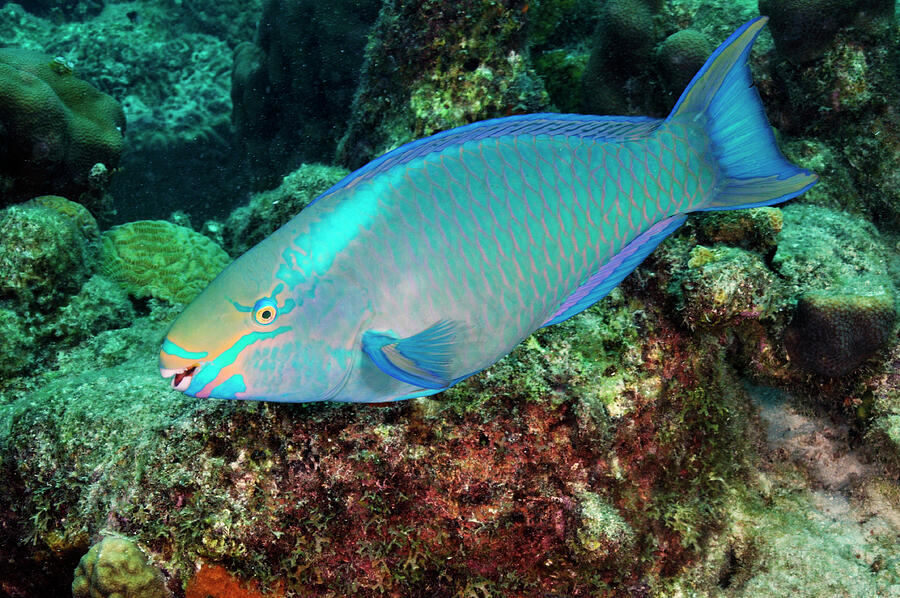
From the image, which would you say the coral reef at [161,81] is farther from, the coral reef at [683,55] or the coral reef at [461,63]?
the coral reef at [683,55]

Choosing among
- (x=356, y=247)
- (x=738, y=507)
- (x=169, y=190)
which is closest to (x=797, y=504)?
(x=738, y=507)

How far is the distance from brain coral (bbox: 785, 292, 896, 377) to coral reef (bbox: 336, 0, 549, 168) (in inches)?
94.6

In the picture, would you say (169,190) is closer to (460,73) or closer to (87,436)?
(460,73)

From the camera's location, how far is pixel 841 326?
328 centimetres

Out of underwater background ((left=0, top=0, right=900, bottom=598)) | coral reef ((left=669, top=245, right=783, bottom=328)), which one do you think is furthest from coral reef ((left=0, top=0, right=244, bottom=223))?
coral reef ((left=669, top=245, right=783, bottom=328))

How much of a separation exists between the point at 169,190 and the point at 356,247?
9.61m

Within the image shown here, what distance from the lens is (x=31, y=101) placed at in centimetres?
522

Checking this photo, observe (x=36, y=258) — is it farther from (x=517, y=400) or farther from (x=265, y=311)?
(x=517, y=400)

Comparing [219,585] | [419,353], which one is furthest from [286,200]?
[419,353]

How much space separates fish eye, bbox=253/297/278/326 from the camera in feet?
5.41

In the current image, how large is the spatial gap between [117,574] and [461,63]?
3.92 meters

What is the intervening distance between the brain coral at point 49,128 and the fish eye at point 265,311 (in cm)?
529

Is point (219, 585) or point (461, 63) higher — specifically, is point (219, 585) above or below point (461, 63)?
below

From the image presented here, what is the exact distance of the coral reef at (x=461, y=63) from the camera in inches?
166
